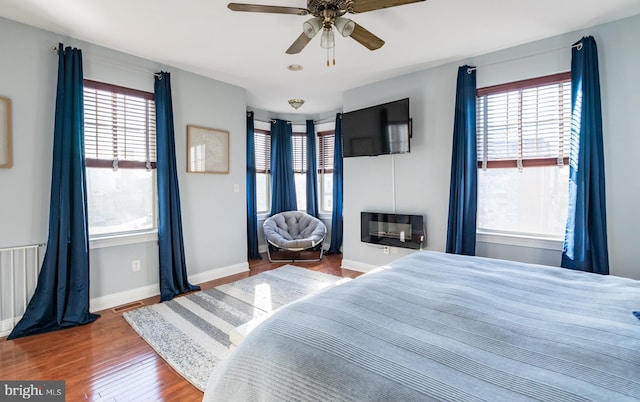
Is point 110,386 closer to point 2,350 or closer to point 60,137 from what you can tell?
point 2,350

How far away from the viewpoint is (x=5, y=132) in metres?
2.43

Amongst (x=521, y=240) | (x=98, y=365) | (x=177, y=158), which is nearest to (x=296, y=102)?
(x=177, y=158)

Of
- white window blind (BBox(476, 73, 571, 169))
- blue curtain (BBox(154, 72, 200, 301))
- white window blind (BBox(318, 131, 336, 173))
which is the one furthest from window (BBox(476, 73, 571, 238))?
blue curtain (BBox(154, 72, 200, 301))

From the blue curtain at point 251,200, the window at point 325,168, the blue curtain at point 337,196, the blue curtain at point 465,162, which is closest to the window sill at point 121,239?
the blue curtain at point 251,200

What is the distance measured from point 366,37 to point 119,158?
2760mm

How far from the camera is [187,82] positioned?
11.8ft

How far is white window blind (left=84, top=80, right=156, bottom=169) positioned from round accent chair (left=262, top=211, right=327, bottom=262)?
2.13 meters

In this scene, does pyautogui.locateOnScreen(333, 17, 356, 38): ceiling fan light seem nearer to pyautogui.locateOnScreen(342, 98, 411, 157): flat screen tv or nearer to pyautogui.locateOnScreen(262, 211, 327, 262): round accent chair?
pyautogui.locateOnScreen(342, 98, 411, 157): flat screen tv

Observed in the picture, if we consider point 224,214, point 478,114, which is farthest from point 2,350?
point 478,114

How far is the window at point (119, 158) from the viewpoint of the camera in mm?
2980

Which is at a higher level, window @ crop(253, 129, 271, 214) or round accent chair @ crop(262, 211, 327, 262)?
window @ crop(253, 129, 271, 214)

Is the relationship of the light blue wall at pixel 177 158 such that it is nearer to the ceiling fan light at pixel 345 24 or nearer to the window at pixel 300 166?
the window at pixel 300 166

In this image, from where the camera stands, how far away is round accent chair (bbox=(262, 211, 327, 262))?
187 inches

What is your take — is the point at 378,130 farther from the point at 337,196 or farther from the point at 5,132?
the point at 5,132
